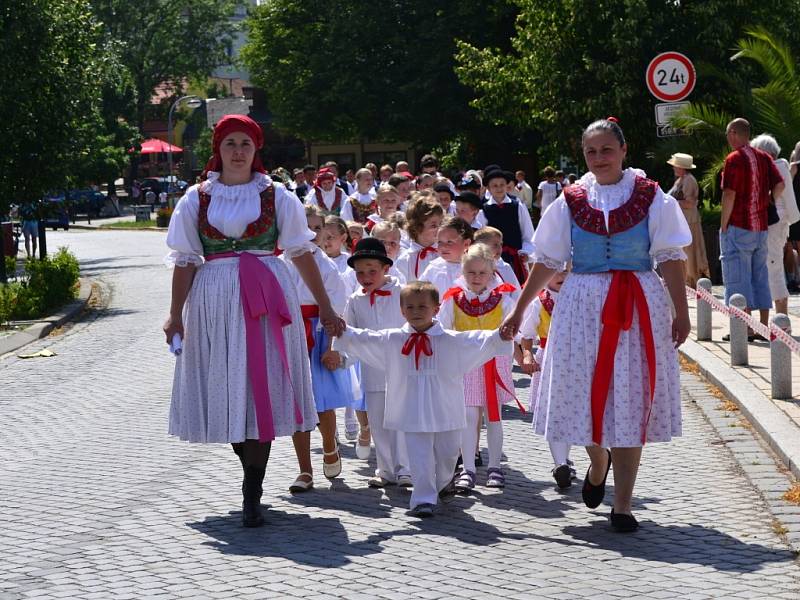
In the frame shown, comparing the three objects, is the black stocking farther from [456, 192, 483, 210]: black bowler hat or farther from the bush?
the bush

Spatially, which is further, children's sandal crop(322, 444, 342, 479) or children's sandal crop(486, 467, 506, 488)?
children's sandal crop(322, 444, 342, 479)

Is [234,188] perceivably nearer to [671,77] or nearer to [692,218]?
[671,77]

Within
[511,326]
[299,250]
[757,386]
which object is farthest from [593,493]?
[757,386]

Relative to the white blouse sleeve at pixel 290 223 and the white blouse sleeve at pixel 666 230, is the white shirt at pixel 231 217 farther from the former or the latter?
the white blouse sleeve at pixel 666 230

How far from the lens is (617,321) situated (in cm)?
700

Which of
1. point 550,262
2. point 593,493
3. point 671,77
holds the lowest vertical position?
point 593,493

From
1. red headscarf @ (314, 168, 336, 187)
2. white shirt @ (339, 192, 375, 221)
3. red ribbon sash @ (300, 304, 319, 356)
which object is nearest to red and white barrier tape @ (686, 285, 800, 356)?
red ribbon sash @ (300, 304, 319, 356)

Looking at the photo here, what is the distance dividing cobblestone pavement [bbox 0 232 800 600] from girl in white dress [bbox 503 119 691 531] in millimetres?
508

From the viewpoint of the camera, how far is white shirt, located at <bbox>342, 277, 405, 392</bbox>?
879 centimetres

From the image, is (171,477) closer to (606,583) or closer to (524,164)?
(606,583)

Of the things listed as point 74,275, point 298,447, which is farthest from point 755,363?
point 74,275

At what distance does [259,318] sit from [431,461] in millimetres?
1163

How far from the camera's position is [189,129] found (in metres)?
99.6

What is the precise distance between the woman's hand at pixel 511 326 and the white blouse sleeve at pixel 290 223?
1.12 meters
